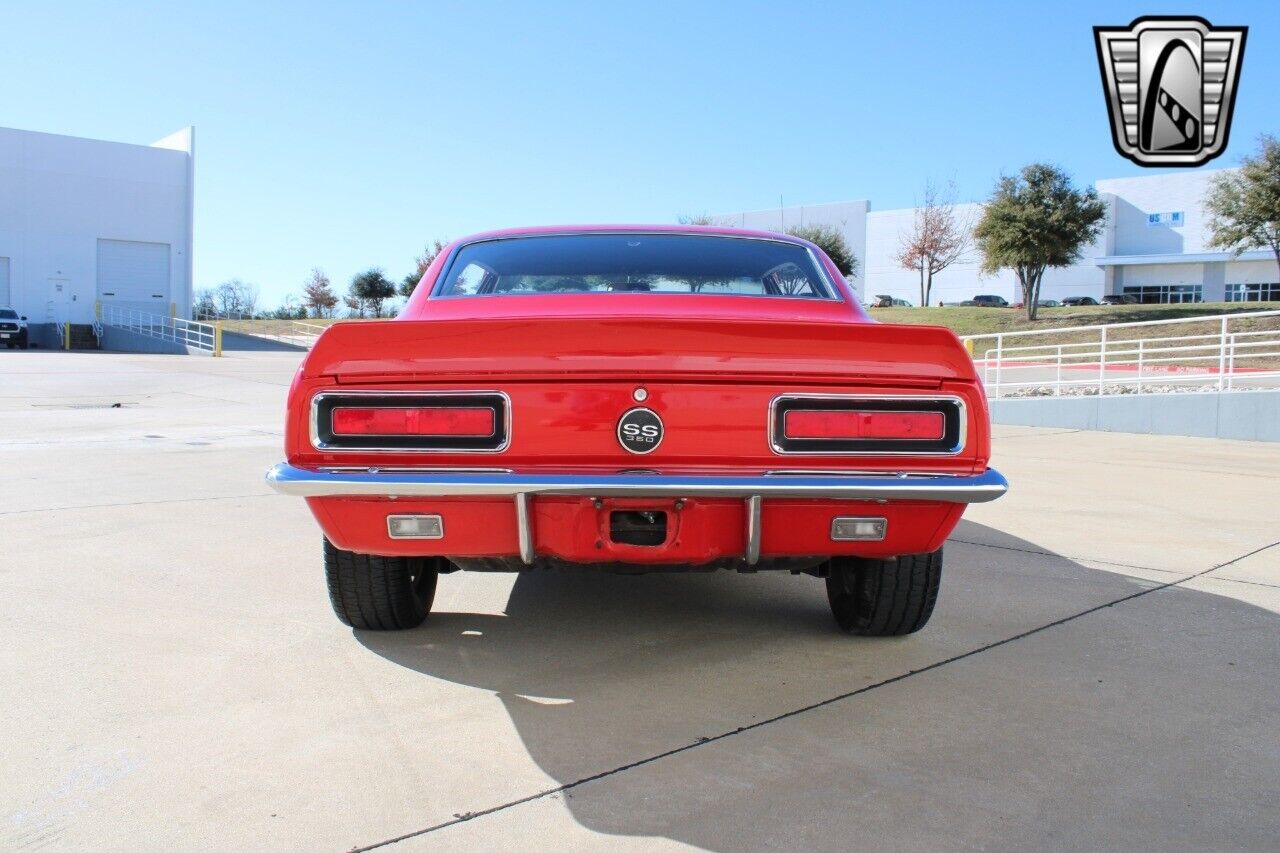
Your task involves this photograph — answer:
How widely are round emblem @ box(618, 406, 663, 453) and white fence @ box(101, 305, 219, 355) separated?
30.8 metres

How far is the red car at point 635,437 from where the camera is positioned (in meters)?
2.50

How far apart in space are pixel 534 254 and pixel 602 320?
50.0 inches

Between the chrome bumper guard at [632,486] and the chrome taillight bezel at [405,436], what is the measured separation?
6cm

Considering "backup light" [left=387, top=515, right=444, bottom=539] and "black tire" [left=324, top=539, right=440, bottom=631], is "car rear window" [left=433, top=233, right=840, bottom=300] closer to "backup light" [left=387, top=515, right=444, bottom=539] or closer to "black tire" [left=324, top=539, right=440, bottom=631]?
"black tire" [left=324, top=539, right=440, bottom=631]

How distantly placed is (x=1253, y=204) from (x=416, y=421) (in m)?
34.2

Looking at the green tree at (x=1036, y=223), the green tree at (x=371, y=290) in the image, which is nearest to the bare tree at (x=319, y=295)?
the green tree at (x=371, y=290)

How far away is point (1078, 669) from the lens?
3059 mm

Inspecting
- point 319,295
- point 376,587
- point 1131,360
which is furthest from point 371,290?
point 376,587

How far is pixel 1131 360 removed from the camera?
1912cm

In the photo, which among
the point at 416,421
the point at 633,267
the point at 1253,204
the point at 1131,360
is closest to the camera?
the point at 416,421

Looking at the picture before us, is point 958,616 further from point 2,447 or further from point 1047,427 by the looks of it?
point 1047,427

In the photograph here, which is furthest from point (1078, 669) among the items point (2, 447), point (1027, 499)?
point (2, 447)

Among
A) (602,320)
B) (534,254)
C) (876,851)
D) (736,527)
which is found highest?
(534,254)

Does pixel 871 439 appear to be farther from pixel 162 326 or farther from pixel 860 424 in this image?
pixel 162 326
